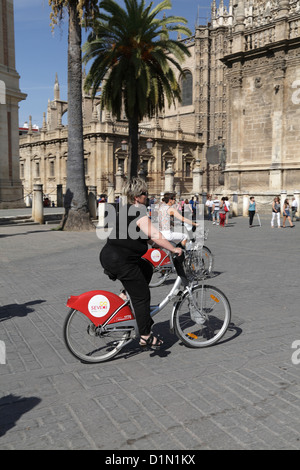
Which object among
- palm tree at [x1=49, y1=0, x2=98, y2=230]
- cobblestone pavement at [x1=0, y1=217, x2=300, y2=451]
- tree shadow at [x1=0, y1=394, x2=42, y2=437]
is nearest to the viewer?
cobblestone pavement at [x1=0, y1=217, x2=300, y2=451]

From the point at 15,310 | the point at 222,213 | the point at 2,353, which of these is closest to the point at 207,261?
the point at 15,310

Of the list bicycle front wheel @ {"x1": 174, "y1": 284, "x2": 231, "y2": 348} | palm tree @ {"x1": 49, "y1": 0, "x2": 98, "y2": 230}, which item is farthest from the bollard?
bicycle front wheel @ {"x1": 174, "y1": 284, "x2": 231, "y2": 348}

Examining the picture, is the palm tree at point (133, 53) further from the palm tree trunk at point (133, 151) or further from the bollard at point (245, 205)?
the bollard at point (245, 205)

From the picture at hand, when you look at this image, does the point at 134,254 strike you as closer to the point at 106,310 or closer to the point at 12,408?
the point at 106,310

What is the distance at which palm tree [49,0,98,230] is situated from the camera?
15.9 m

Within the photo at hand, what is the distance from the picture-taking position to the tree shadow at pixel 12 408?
308 centimetres

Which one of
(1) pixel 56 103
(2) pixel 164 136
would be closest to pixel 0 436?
(2) pixel 164 136

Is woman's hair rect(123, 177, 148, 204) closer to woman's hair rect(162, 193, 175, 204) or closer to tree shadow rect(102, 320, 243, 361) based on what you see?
tree shadow rect(102, 320, 243, 361)

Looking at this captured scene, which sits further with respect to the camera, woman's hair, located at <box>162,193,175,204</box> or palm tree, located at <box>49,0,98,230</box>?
palm tree, located at <box>49,0,98,230</box>

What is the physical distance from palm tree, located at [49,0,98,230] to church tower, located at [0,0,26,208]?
26.8 feet

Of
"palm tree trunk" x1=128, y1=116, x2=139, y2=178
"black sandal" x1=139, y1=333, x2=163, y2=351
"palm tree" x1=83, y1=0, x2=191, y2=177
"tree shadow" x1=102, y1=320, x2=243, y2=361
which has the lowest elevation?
"tree shadow" x1=102, y1=320, x2=243, y2=361

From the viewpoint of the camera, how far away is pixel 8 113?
23953mm

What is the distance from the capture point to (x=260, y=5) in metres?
31.1
